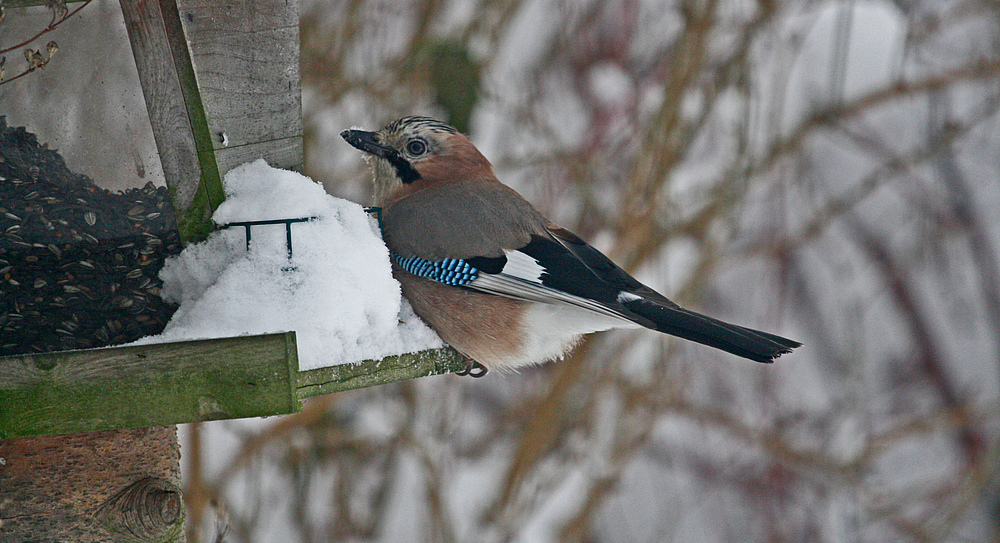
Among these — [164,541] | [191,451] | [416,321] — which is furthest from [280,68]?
[191,451]

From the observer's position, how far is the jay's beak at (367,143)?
9.19 feet

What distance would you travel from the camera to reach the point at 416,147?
3.00 metres

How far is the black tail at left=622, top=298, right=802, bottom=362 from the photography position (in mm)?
2168

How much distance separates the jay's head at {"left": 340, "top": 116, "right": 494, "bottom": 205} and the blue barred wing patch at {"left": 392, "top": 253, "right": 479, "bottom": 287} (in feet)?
1.65

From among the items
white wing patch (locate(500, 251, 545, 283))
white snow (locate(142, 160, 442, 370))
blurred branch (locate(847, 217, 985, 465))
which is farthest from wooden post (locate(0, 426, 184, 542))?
blurred branch (locate(847, 217, 985, 465))

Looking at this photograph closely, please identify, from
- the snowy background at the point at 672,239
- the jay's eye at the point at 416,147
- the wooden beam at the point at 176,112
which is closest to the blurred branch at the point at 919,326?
the snowy background at the point at 672,239

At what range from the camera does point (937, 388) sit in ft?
20.4

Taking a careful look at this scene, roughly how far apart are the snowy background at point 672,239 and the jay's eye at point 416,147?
0.86 metres

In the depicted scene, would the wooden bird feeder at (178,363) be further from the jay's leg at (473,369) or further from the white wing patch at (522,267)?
the white wing patch at (522,267)

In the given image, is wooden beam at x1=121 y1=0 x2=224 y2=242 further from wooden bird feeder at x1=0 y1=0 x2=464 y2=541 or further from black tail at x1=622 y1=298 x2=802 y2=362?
black tail at x1=622 y1=298 x2=802 y2=362

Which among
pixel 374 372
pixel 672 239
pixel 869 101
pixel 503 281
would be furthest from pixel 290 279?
pixel 869 101

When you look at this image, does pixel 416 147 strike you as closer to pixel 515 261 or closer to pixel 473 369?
pixel 515 261

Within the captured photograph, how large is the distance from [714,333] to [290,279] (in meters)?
1.02

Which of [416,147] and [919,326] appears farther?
[919,326]
